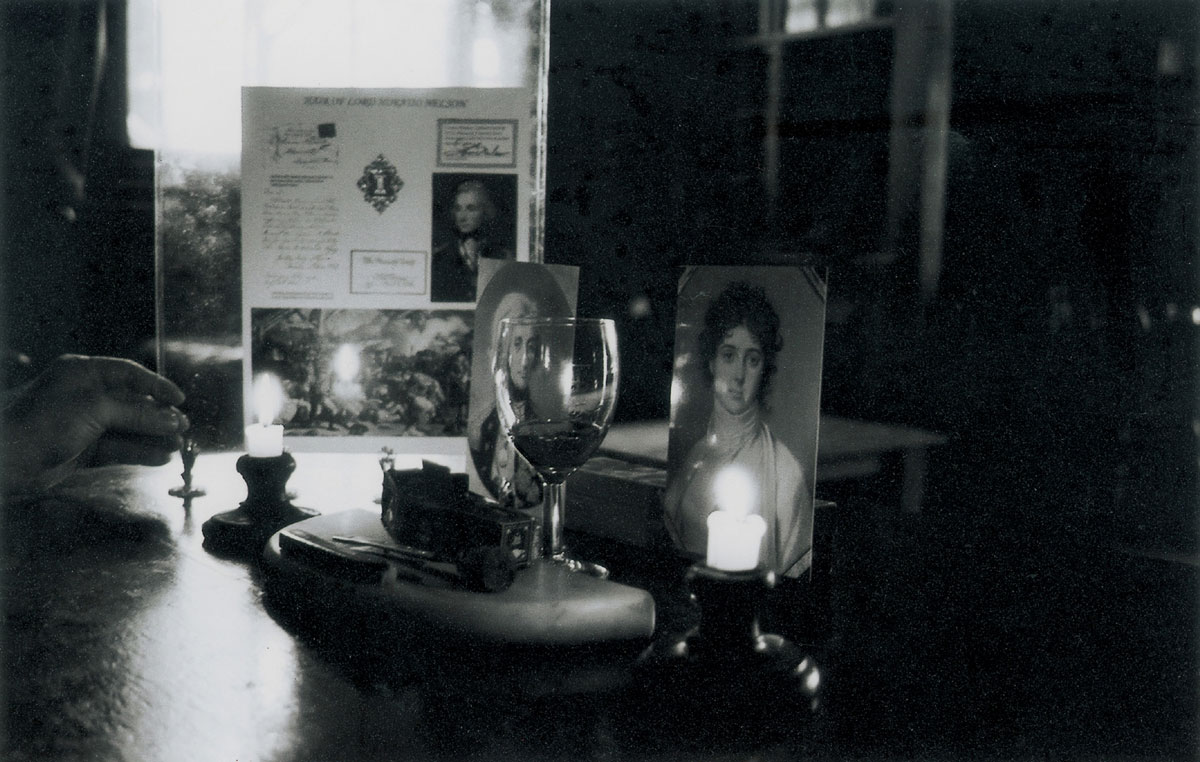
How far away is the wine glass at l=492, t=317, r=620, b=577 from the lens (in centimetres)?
57

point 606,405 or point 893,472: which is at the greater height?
point 606,405

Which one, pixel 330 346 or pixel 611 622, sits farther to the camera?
pixel 330 346

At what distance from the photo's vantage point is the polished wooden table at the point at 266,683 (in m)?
0.36

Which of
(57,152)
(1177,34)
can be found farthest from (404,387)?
(57,152)

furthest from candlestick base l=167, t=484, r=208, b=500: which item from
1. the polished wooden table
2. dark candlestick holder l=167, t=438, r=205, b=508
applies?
the polished wooden table

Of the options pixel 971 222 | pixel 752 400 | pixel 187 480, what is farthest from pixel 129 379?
pixel 971 222

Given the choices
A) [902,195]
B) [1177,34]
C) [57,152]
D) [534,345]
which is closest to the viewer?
[534,345]

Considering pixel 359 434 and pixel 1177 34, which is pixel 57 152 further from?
pixel 1177 34

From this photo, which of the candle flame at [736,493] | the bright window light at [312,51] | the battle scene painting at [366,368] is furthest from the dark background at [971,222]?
the candle flame at [736,493]

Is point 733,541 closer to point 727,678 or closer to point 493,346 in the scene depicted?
point 727,678

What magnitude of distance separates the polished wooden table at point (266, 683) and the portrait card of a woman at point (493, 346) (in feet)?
0.62

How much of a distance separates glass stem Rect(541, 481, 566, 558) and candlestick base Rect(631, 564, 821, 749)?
198 mm

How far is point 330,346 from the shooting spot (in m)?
1.02

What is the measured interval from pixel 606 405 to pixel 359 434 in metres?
0.51
